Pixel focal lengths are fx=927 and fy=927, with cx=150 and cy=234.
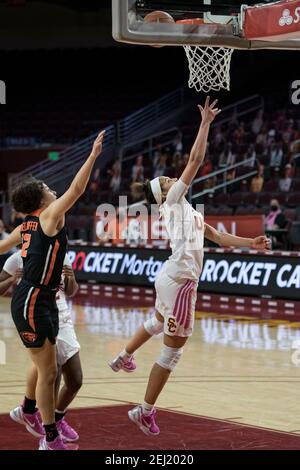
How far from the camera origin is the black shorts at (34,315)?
20.3 feet

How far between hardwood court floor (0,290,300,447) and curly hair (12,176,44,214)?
2241mm

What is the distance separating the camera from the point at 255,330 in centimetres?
1362

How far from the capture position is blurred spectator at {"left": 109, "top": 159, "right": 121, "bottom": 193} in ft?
86.0

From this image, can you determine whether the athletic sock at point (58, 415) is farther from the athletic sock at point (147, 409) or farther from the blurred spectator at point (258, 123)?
the blurred spectator at point (258, 123)

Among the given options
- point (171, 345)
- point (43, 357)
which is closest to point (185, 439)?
point (171, 345)

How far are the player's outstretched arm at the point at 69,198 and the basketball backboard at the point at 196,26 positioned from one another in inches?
114

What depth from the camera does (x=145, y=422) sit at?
6.96m

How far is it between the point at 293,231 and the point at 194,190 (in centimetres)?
555

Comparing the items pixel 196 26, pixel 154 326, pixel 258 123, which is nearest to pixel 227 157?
pixel 258 123

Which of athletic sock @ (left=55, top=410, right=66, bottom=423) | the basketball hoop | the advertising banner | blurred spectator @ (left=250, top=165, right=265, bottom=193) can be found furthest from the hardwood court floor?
blurred spectator @ (left=250, top=165, right=265, bottom=193)

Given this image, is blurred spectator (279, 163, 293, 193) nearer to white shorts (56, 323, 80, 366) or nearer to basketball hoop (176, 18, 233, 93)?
basketball hoop (176, 18, 233, 93)

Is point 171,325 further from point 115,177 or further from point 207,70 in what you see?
point 115,177

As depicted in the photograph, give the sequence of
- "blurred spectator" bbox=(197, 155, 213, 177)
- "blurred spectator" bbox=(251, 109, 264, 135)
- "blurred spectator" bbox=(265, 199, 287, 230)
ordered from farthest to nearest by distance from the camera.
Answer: "blurred spectator" bbox=(251, 109, 264, 135) < "blurred spectator" bbox=(197, 155, 213, 177) < "blurred spectator" bbox=(265, 199, 287, 230)
